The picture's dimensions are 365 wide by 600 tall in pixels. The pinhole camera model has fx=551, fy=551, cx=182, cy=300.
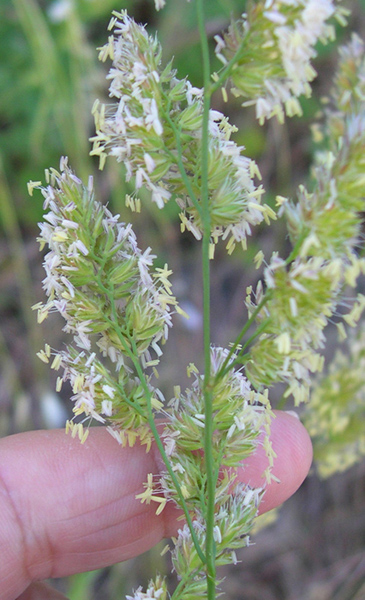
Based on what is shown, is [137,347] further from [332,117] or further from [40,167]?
[40,167]

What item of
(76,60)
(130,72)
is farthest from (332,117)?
(76,60)

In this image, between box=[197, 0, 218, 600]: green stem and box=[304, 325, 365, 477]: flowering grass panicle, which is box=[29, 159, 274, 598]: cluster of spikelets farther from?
box=[304, 325, 365, 477]: flowering grass panicle

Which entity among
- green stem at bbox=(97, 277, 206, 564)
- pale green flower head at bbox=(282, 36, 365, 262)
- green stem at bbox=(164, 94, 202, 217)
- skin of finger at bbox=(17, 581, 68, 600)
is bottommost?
skin of finger at bbox=(17, 581, 68, 600)

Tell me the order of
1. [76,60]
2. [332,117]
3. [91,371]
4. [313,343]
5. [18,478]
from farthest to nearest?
1. [76,60]
2. [18,478]
3. [332,117]
4. [91,371]
5. [313,343]

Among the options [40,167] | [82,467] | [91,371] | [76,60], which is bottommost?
[82,467]

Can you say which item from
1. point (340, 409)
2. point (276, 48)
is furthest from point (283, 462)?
point (276, 48)

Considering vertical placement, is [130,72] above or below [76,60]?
below

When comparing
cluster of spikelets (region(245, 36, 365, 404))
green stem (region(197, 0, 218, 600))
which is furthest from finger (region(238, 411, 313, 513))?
cluster of spikelets (region(245, 36, 365, 404))

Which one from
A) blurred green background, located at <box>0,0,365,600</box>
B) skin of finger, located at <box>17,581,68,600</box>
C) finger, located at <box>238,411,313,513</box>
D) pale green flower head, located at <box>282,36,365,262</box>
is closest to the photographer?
pale green flower head, located at <box>282,36,365,262</box>
